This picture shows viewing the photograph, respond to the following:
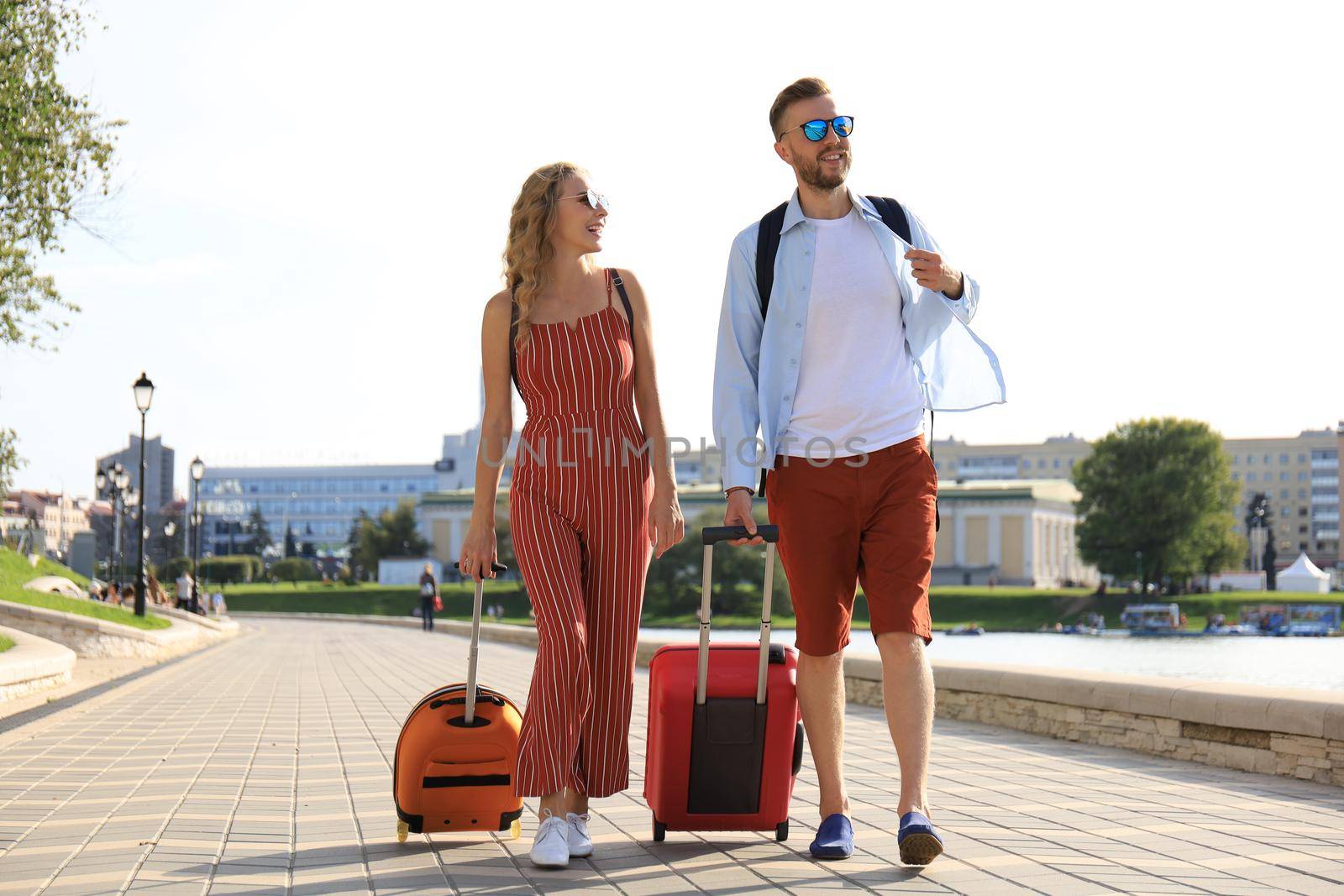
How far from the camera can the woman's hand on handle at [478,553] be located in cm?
436

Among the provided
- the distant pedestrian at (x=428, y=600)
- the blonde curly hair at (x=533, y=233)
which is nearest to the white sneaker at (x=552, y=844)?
the blonde curly hair at (x=533, y=233)

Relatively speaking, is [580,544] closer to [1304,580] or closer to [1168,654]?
[1168,654]

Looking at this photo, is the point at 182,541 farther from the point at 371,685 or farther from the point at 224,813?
the point at 224,813

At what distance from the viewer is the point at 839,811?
4230 millimetres

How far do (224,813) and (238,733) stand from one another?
347 cm

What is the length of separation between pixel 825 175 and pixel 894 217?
0.26 meters

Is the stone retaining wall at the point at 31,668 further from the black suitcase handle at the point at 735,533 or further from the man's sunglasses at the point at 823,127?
the man's sunglasses at the point at 823,127

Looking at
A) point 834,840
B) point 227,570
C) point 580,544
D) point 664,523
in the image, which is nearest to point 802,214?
point 664,523

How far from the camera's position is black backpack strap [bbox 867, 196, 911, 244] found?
176 inches

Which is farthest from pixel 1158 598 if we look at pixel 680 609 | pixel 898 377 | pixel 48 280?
pixel 898 377

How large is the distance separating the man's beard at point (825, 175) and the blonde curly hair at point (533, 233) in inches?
27.4

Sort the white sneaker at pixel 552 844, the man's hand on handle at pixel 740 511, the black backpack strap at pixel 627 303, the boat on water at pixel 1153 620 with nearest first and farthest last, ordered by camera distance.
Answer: the white sneaker at pixel 552 844 → the man's hand on handle at pixel 740 511 → the black backpack strap at pixel 627 303 → the boat on water at pixel 1153 620

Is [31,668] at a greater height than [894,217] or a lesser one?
lesser

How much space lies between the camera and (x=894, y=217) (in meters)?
4.49
